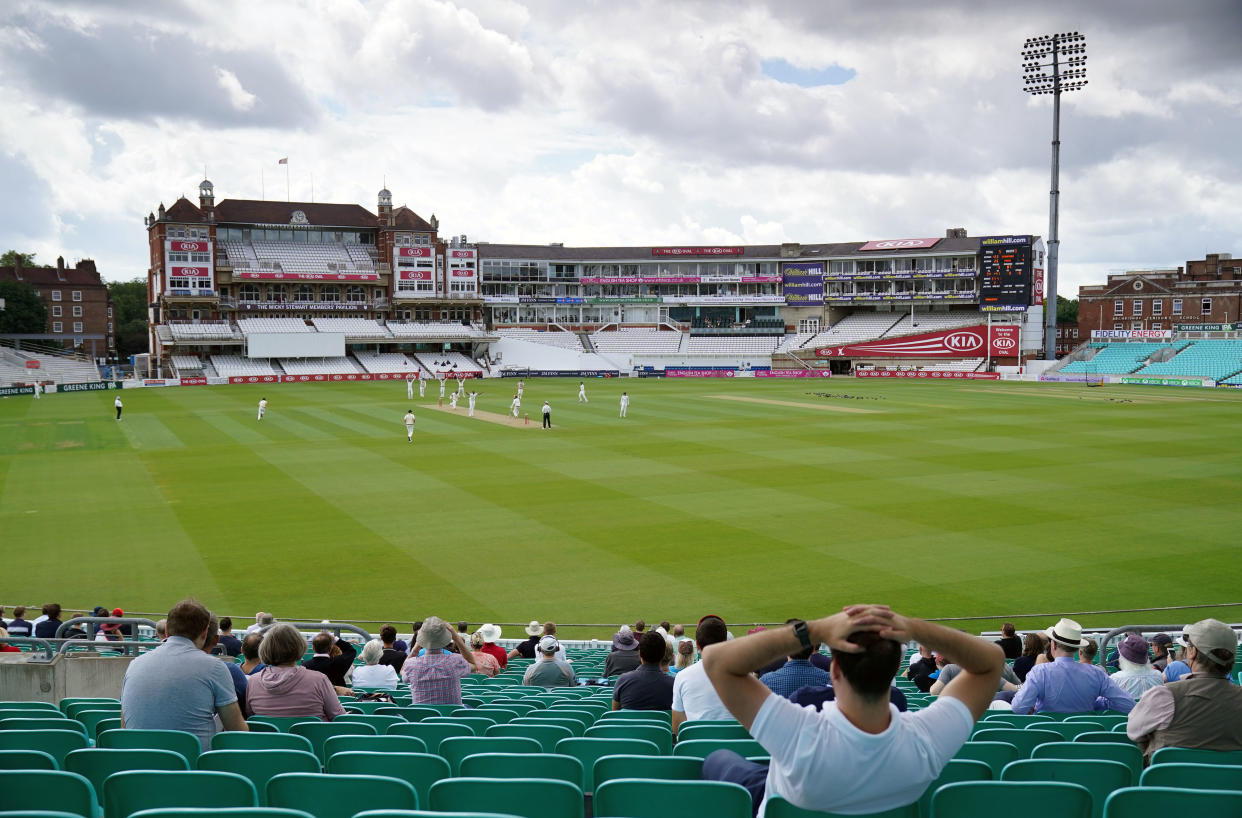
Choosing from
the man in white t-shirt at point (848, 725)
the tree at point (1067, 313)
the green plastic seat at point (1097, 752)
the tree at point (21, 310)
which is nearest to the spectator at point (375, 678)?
the green plastic seat at point (1097, 752)

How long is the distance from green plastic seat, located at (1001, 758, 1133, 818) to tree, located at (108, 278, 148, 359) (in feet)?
398

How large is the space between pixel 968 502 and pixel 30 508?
960 inches

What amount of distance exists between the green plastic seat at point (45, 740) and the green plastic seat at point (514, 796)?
260cm

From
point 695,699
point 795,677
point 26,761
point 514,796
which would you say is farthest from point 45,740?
point 795,677

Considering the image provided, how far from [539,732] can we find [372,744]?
1106mm

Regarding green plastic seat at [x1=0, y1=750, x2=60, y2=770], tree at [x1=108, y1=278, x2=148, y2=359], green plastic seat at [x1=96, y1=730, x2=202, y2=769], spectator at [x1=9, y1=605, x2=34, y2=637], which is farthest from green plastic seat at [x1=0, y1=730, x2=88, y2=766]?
tree at [x1=108, y1=278, x2=148, y2=359]

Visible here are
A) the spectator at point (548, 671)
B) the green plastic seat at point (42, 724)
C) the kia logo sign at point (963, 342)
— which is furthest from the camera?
the kia logo sign at point (963, 342)

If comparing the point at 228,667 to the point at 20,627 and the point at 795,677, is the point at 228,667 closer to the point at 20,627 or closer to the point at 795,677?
the point at 795,677

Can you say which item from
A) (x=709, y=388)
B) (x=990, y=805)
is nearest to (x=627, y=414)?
(x=709, y=388)

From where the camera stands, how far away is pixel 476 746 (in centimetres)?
504

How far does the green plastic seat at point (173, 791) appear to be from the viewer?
365 centimetres

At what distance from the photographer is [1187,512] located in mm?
22344

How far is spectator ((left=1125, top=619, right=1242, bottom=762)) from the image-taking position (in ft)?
16.3

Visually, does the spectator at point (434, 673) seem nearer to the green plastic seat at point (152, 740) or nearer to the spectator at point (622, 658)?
the spectator at point (622, 658)
